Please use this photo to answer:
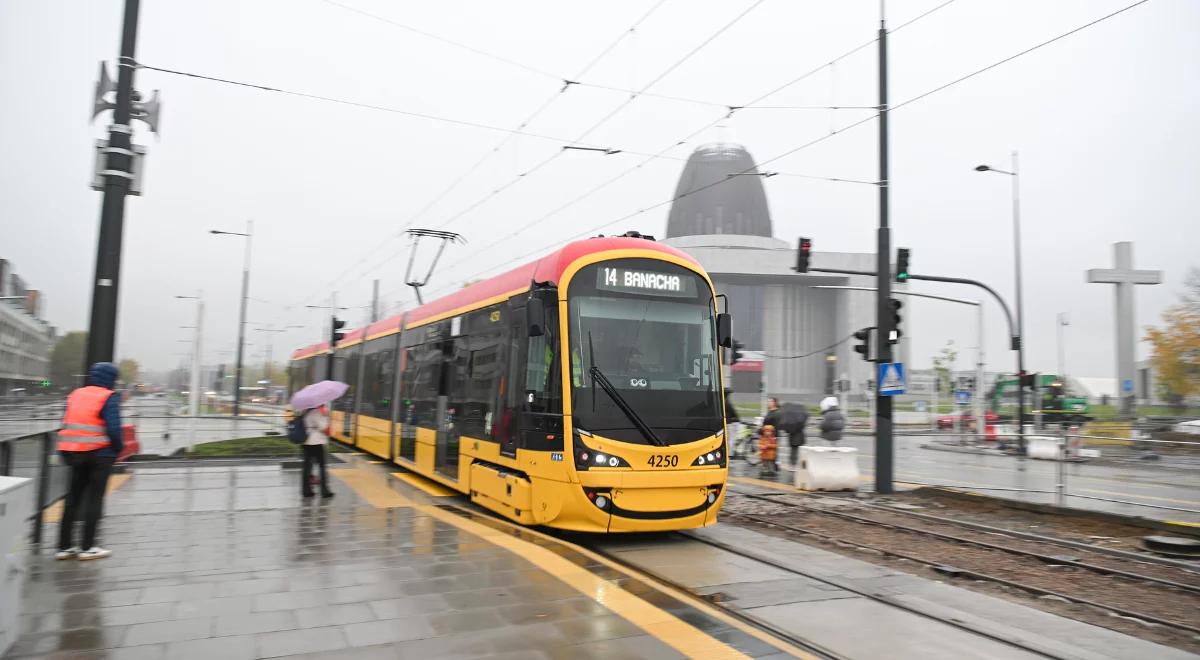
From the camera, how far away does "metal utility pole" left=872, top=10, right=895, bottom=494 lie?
1357cm

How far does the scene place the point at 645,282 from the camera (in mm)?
8945

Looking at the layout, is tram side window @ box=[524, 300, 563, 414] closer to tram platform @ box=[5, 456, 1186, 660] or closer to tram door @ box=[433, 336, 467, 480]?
tram platform @ box=[5, 456, 1186, 660]

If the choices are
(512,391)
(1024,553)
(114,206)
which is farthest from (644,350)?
(114,206)

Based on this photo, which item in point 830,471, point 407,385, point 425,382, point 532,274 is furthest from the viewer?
point 407,385

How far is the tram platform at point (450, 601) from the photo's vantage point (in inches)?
195

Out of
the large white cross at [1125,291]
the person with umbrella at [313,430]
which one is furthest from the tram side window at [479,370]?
the large white cross at [1125,291]

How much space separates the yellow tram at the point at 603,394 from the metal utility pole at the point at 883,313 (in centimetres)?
579

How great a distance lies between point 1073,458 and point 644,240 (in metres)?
7.66

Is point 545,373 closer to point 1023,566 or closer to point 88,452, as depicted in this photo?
point 88,452

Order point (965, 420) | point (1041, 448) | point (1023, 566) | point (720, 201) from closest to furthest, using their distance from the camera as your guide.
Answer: point (1023, 566)
point (1041, 448)
point (965, 420)
point (720, 201)

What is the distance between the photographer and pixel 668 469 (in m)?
8.31

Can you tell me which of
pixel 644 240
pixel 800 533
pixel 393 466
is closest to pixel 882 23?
pixel 644 240

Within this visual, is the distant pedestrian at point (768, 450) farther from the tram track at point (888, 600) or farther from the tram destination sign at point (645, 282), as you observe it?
the tram destination sign at point (645, 282)

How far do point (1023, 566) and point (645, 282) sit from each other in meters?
4.87
